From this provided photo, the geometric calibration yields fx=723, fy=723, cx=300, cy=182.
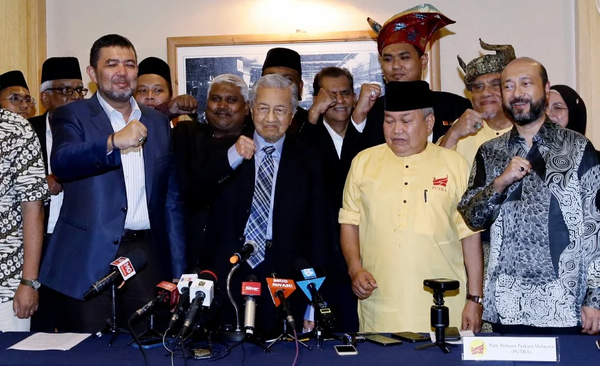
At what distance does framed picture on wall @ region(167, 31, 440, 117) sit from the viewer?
5.47 metres

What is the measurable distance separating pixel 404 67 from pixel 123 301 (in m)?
2.13

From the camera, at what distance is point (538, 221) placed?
10.3 ft

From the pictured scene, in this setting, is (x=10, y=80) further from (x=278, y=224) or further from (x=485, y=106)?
(x=485, y=106)

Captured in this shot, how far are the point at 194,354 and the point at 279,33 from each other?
11.2ft

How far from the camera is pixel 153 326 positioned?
286 centimetres

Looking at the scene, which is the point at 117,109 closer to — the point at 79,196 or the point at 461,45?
the point at 79,196

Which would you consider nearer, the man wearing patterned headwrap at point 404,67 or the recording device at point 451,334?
the recording device at point 451,334

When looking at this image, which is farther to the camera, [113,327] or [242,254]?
[113,327]

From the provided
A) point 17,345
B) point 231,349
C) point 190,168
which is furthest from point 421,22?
point 17,345

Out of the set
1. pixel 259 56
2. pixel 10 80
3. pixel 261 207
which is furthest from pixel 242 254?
pixel 259 56

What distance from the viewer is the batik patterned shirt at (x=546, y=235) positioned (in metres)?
3.08

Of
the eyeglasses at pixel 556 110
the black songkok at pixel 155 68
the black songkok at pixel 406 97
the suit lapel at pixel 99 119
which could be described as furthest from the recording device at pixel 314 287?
the black songkok at pixel 155 68

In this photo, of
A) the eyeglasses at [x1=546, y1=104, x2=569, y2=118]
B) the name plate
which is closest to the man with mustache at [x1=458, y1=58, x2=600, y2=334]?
the name plate

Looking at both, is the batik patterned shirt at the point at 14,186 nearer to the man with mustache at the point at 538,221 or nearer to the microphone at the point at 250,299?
the microphone at the point at 250,299
